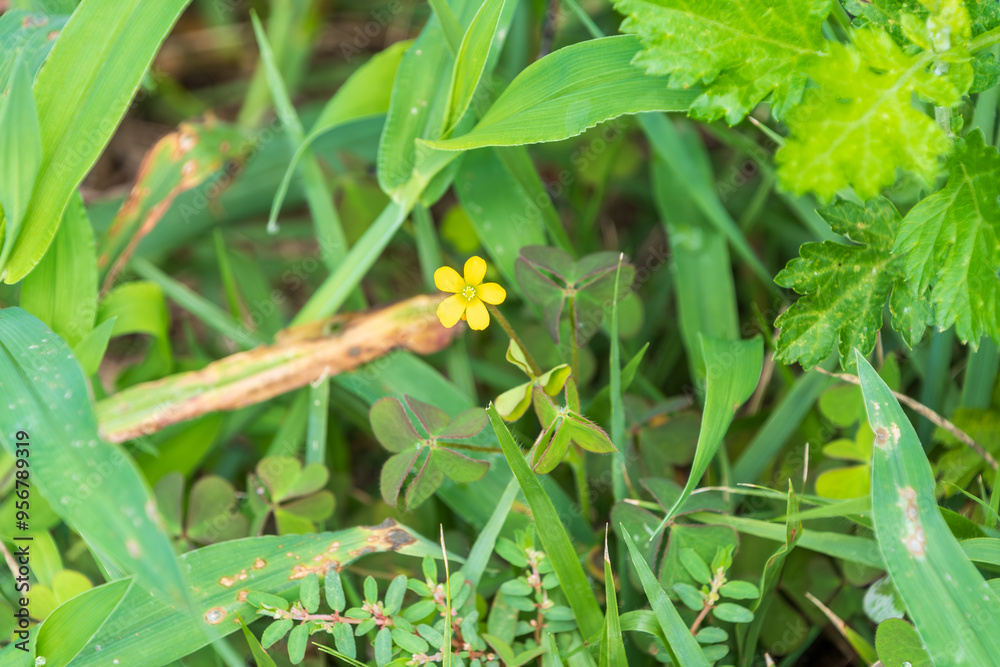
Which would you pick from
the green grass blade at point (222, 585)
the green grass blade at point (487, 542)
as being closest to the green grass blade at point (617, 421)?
the green grass blade at point (487, 542)

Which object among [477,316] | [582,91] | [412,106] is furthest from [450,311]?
[412,106]

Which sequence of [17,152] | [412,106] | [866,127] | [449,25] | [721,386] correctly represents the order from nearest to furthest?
1. [866,127]
2. [17,152]
3. [721,386]
4. [449,25]
5. [412,106]

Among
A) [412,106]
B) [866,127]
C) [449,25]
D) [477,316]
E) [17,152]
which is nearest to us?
[866,127]

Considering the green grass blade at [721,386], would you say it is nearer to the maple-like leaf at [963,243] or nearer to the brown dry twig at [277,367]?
the maple-like leaf at [963,243]

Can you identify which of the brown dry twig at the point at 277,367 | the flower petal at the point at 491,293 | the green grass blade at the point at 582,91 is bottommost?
the brown dry twig at the point at 277,367

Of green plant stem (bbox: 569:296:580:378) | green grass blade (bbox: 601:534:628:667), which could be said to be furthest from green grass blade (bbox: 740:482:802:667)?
green plant stem (bbox: 569:296:580:378)

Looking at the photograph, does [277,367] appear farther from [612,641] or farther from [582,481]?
[612,641]

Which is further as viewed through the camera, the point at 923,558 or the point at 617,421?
the point at 617,421
